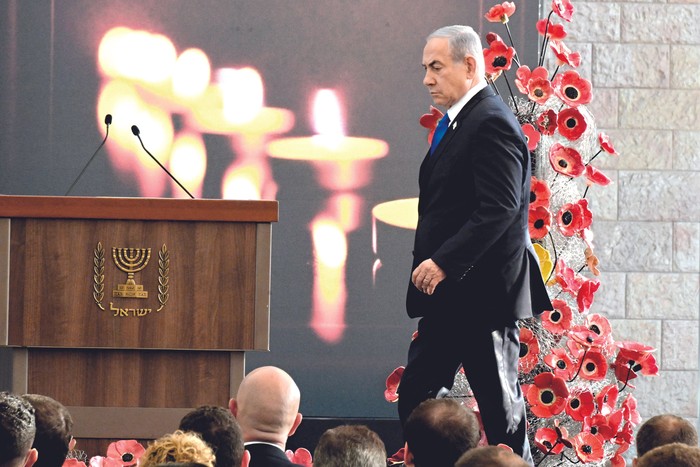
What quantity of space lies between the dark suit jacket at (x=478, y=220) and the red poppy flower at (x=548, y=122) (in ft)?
3.41

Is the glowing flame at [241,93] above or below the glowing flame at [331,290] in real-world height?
above

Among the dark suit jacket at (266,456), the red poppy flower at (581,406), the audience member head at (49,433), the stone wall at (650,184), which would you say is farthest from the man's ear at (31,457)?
the stone wall at (650,184)

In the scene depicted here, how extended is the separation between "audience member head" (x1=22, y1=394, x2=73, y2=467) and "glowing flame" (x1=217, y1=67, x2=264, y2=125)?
2.88 m

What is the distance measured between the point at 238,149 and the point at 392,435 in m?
1.44

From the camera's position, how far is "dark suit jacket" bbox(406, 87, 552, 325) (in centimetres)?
278

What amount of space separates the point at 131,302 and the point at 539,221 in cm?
143

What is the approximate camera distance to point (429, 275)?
278 cm

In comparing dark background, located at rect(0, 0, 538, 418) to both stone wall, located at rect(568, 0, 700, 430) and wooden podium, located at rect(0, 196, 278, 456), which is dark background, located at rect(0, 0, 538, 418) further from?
wooden podium, located at rect(0, 196, 278, 456)

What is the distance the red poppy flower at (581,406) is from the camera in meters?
3.68

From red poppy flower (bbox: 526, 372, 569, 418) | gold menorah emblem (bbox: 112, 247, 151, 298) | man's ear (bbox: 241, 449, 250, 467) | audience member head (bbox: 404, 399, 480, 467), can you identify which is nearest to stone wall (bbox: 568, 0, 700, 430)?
red poppy flower (bbox: 526, 372, 569, 418)

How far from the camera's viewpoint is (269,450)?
228 cm

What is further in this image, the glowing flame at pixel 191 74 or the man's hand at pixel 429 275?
the glowing flame at pixel 191 74

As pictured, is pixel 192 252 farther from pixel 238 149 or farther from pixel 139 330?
pixel 238 149

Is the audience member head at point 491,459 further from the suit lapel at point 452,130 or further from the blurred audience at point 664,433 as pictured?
the suit lapel at point 452,130
